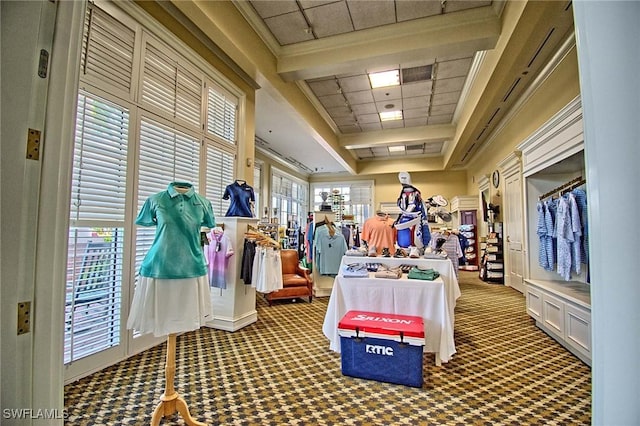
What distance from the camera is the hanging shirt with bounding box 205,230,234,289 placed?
3.69m

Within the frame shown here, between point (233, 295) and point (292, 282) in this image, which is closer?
point (233, 295)

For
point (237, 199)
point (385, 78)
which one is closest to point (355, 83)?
point (385, 78)

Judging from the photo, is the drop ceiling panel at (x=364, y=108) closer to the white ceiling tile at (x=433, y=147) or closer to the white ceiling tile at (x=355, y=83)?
the white ceiling tile at (x=355, y=83)

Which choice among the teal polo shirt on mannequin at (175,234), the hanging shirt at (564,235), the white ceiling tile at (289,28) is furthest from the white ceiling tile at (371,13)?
the teal polo shirt on mannequin at (175,234)

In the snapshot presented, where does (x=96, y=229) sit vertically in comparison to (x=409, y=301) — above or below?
above

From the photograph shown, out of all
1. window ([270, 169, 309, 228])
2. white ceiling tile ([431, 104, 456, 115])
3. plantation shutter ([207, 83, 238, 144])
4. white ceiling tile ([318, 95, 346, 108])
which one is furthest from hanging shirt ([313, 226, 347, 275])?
window ([270, 169, 309, 228])

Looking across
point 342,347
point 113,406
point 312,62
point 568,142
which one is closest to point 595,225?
point 342,347

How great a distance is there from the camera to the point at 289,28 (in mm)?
4172

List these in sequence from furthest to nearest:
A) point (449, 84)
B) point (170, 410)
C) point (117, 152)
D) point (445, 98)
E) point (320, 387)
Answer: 1. point (445, 98)
2. point (449, 84)
3. point (117, 152)
4. point (320, 387)
5. point (170, 410)

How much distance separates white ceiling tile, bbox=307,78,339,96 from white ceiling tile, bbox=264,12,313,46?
1293mm

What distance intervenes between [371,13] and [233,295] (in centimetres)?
396

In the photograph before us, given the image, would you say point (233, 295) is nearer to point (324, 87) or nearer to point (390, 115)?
point (324, 87)

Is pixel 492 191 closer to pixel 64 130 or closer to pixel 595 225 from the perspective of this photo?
pixel 595 225

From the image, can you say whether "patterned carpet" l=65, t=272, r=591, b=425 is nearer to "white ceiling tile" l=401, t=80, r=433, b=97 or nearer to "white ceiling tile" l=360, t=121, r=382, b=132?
"white ceiling tile" l=401, t=80, r=433, b=97
